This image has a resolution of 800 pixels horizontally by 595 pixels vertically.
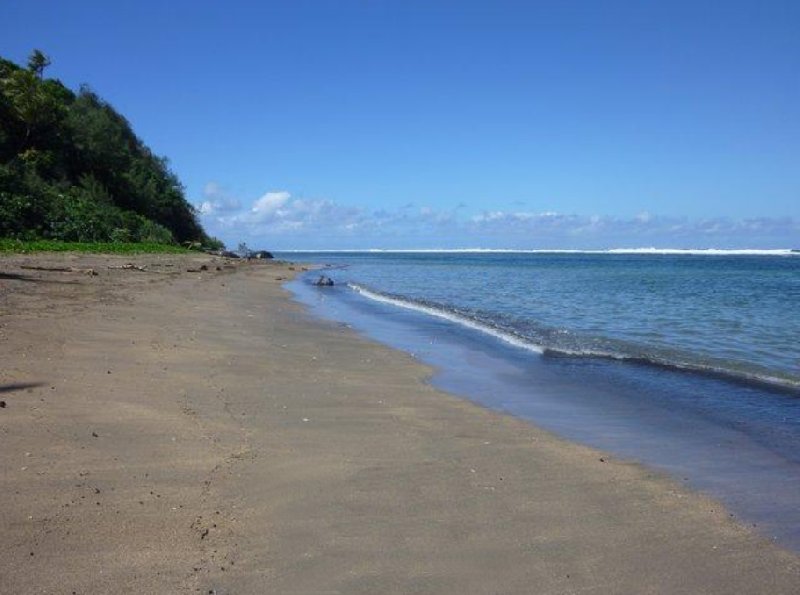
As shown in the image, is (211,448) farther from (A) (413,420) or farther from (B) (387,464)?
(A) (413,420)

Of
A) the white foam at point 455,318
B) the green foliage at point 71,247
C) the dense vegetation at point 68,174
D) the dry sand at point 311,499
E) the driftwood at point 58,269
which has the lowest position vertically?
the white foam at point 455,318

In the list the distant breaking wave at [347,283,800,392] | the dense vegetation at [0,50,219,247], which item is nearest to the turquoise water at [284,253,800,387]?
the distant breaking wave at [347,283,800,392]

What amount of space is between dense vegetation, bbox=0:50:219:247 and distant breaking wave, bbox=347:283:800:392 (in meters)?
26.0

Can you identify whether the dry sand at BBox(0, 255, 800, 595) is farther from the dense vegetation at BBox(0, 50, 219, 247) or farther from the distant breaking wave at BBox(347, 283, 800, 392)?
the dense vegetation at BBox(0, 50, 219, 247)

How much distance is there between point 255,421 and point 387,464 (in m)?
1.83

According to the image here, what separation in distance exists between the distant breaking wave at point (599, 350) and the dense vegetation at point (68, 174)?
26.0m

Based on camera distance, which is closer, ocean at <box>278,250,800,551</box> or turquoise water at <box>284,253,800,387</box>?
ocean at <box>278,250,800,551</box>

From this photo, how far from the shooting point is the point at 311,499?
5012 millimetres

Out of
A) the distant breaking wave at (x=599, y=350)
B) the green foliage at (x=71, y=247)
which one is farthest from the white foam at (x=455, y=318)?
the green foliage at (x=71, y=247)

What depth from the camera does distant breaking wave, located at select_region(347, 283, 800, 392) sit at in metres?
11.7

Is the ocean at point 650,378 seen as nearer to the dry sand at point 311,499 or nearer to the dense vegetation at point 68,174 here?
the dry sand at point 311,499

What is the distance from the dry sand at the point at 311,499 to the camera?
3889 mm

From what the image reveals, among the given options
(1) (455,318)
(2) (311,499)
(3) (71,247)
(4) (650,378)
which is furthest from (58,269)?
(2) (311,499)

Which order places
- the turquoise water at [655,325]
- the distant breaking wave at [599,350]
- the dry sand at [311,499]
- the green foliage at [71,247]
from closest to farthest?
1. the dry sand at [311,499]
2. the distant breaking wave at [599,350]
3. the turquoise water at [655,325]
4. the green foliage at [71,247]
